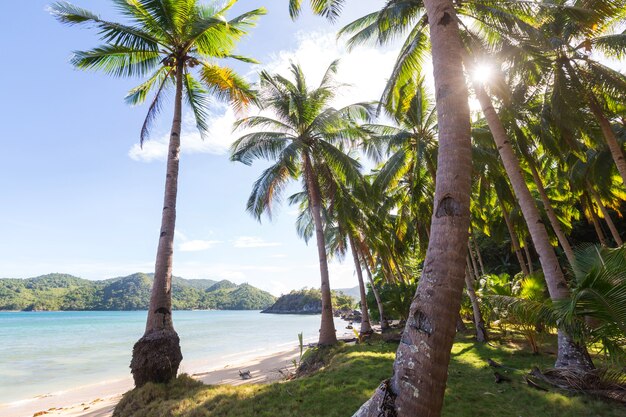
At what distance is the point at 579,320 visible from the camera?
4672 mm

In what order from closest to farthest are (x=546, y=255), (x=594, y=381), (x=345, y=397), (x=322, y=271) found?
(x=594, y=381), (x=345, y=397), (x=546, y=255), (x=322, y=271)

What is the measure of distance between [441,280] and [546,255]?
6111 millimetres

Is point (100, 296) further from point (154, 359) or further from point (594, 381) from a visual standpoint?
point (594, 381)

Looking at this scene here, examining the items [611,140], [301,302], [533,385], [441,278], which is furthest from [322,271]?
[301,302]

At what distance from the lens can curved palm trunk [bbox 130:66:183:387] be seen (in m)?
7.06

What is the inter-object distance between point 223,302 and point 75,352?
12551 centimetres

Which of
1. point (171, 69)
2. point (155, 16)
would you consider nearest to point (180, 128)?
point (171, 69)

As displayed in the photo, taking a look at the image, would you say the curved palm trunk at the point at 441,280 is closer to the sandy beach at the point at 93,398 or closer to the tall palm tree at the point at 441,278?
the tall palm tree at the point at 441,278

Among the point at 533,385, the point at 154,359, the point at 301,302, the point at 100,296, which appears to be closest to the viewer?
the point at 533,385

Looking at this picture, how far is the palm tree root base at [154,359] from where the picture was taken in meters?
7.02

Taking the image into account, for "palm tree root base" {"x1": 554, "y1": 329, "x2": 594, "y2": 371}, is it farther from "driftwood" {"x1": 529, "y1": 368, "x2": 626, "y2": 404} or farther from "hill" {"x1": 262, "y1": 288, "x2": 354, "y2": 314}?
"hill" {"x1": 262, "y1": 288, "x2": 354, "y2": 314}

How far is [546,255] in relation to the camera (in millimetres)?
6766

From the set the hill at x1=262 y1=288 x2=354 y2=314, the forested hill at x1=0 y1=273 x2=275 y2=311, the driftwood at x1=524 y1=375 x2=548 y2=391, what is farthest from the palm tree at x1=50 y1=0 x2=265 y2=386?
the forested hill at x1=0 y1=273 x2=275 y2=311

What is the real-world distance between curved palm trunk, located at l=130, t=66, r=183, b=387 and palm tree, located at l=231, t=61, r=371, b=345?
5.12 metres
